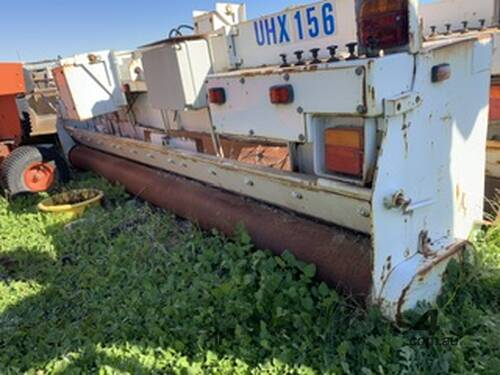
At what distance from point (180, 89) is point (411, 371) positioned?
1720mm

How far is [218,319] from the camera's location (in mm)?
1841

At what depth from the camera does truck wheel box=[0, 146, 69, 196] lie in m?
4.08

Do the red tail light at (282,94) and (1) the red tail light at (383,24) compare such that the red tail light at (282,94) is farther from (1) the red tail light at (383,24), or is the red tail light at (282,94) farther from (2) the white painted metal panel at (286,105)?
(1) the red tail light at (383,24)

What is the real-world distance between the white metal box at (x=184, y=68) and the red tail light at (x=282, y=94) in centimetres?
63

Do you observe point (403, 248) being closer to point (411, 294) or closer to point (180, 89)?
point (411, 294)

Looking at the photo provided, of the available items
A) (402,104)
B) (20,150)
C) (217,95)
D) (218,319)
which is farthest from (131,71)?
(402,104)

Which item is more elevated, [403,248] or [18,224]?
[403,248]

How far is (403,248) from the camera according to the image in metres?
1.59

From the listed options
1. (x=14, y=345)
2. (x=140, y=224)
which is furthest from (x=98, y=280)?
(x=140, y=224)

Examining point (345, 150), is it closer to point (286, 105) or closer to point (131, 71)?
point (286, 105)

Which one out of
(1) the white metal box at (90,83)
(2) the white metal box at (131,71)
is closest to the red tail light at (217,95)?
(2) the white metal box at (131,71)

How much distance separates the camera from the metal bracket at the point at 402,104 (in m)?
1.40

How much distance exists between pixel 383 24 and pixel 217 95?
0.88m

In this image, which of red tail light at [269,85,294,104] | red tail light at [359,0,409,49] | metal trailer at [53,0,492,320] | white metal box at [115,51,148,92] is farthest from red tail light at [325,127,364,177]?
white metal box at [115,51,148,92]
